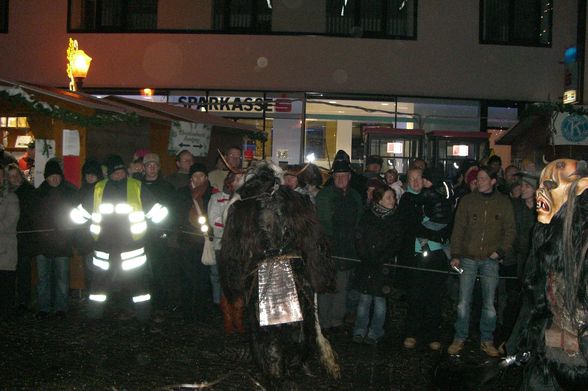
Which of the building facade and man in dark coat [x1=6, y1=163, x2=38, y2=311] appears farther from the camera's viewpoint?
the building facade

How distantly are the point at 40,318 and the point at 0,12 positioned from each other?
14.5m

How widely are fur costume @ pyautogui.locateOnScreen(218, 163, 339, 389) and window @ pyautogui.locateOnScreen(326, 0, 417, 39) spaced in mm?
14708

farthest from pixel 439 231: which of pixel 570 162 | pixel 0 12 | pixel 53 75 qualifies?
pixel 0 12

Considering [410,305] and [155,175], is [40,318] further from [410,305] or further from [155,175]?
[410,305]

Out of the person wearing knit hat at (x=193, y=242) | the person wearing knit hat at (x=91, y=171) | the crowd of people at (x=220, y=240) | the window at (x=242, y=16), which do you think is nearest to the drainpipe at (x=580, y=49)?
the window at (x=242, y=16)

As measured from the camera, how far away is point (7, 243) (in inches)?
332

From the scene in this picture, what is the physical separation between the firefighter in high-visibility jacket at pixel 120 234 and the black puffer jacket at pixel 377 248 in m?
2.54

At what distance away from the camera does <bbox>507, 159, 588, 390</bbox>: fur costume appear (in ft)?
12.3

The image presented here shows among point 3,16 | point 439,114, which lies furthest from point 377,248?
point 3,16

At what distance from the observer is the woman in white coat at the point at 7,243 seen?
8414mm

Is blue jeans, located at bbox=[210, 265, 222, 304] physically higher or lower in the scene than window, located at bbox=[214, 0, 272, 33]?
lower

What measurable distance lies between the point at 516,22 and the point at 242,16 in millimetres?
7980

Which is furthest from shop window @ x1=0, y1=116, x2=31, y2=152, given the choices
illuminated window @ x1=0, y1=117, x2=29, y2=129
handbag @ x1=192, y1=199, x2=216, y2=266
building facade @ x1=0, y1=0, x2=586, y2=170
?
handbag @ x1=192, y1=199, x2=216, y2=266

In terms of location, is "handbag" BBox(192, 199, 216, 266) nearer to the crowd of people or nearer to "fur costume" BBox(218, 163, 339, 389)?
the crowd of people
